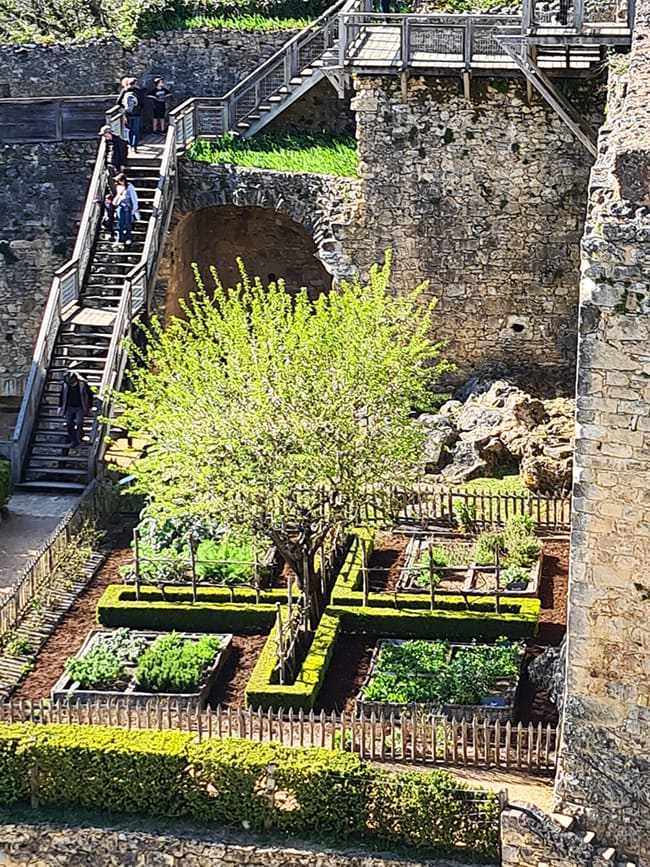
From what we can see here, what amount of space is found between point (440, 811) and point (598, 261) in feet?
19.5

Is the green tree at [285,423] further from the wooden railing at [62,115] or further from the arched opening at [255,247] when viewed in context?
the wooden railing at [62,115]

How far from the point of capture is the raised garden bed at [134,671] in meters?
22.3

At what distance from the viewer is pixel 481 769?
20656 mm

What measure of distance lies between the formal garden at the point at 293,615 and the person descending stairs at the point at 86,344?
266 centimetres

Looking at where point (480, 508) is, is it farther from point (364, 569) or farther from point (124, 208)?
point (124, 208)

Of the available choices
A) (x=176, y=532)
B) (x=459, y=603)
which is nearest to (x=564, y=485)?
(x=459, y=603)

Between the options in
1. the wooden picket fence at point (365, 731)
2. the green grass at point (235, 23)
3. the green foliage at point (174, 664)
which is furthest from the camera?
the green grass at point (235, 23)

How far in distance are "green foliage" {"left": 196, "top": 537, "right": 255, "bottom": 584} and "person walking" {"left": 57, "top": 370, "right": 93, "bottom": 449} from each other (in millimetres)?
4449

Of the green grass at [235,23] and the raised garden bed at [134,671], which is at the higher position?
the green grass at [235,23]

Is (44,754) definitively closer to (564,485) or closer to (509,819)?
(509,819)

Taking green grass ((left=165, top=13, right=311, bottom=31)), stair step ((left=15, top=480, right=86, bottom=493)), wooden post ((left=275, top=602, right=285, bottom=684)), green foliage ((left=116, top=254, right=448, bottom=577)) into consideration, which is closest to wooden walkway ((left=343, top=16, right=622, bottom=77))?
green grass ((left=165, top=13, right=311, bottom=31))

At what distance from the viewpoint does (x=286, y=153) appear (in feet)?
107

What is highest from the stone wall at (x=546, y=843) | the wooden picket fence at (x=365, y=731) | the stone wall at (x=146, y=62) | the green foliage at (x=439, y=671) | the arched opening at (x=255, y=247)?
the stone wall at (x=146, y=62)

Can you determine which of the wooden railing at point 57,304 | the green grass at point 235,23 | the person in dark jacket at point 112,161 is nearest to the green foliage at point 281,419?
the wooden railing at point 57,304
